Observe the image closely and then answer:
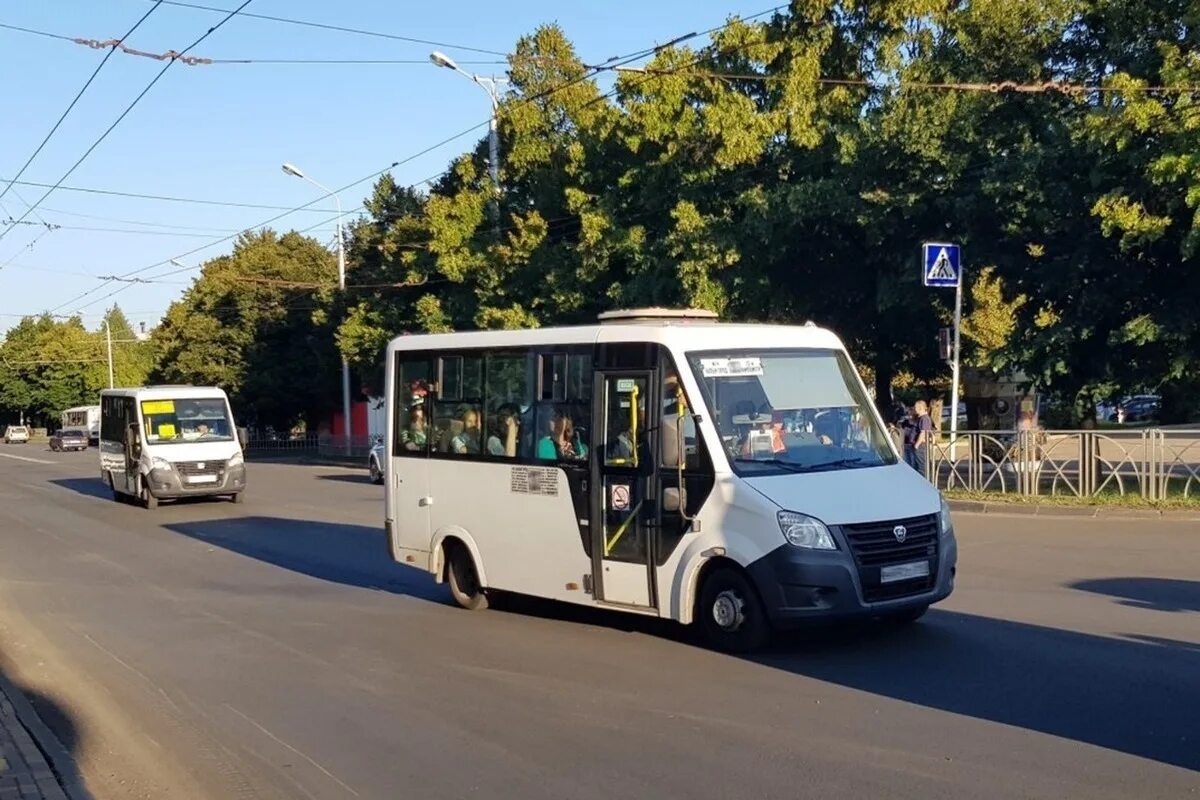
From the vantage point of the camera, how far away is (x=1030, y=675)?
8.16 meters

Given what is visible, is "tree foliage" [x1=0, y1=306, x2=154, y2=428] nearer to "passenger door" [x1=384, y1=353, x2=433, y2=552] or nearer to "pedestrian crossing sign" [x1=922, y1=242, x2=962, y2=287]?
"pedestrian crossing sign" [x1=922, y1=242, x2=962, y2=287]

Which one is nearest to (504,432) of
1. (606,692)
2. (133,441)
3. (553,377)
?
(553,377)

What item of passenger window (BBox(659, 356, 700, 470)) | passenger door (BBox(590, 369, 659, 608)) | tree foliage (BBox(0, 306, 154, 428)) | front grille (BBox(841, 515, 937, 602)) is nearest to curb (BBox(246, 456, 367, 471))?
passenger door (BBox(590, 369, 659, 608))

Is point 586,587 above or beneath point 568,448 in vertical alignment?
beneath

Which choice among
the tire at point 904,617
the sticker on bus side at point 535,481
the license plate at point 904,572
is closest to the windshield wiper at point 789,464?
the license plate at point 904,572

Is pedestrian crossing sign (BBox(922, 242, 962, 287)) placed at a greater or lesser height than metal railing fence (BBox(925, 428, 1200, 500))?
greater

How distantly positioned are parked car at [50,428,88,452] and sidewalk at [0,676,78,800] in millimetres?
71325

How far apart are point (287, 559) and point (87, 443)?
66.0 meters

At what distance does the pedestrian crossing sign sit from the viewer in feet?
64.8

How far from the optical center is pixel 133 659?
1034 centimetres

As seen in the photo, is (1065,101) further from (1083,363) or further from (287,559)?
(287,559)

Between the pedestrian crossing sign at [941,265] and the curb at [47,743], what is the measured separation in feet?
47.8

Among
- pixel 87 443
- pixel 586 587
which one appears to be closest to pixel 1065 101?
pixel 586 587

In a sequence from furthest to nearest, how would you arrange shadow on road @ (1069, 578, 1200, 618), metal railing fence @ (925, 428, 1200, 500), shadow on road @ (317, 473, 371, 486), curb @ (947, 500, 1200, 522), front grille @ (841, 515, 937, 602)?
1. shadow on road @ (317, 473, 371, 486)
2. metal railing fence @ (925, 428, 1200, 500)
3. curb @ (947, 500, 1200, 522)
4. shadow on road @ (1069, 578, 1200, 618)
5. front grille @ (841, 515, 937, 602)
